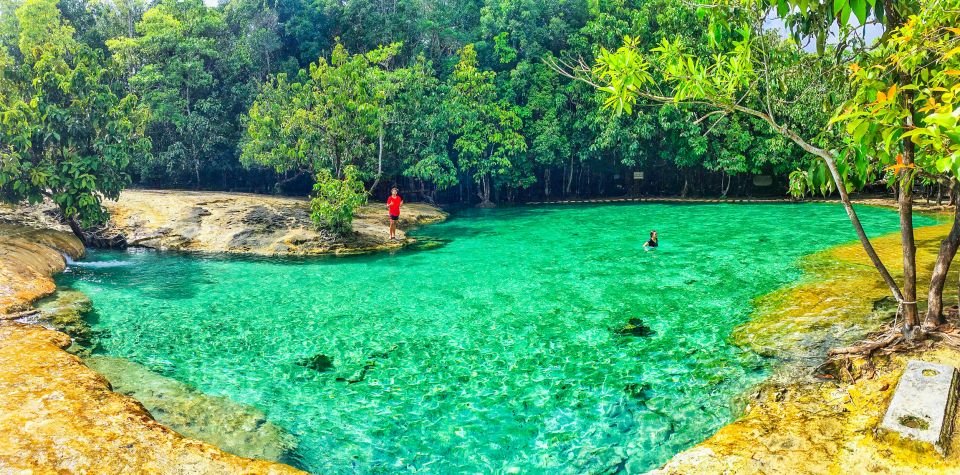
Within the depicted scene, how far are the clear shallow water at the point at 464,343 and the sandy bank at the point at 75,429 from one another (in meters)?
0.97

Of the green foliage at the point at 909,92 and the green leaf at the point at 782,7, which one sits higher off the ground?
the green leaf at the point at 782,7

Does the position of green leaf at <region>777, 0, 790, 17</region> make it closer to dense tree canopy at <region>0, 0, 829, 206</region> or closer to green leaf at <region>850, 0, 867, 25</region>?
green leaf at <region>850, 0, 867, 25</region>

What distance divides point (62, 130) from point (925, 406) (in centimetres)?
1906

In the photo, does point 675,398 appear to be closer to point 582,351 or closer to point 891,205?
point 582,351

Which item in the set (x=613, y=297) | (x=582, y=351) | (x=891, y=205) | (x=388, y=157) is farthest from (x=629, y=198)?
(x=582, y=351)

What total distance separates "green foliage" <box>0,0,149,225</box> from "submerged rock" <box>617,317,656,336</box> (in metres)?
14.4

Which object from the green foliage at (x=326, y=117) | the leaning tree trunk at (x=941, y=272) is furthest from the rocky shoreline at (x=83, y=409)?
the green foliage at (x=326, y=117)

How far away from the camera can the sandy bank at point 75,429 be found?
4.78m

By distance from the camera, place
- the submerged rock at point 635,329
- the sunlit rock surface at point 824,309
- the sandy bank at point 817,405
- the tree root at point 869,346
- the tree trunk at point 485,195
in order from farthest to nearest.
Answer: the tree trunk at point 485,195 < the submerged rock at point 635,329 < the sunlit rock surface at point 824,309 < the tree root at point 869,346 < the sandy bank at point 817,405

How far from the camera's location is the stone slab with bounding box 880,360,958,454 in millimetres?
4512

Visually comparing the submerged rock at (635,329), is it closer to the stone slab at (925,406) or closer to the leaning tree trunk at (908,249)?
the leaning tree trunk at (908,249)

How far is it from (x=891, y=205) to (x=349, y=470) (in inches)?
1151

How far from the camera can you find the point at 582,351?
8.47 m

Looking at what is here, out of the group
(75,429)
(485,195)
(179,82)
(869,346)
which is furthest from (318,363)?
(485,195)
